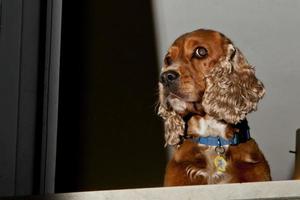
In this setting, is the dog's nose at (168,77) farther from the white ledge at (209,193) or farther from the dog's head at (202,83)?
the white ledge at (209,193)

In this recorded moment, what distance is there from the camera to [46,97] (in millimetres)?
1140

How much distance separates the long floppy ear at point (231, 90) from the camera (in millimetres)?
1173

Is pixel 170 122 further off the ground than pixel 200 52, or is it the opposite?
pixel 200 52

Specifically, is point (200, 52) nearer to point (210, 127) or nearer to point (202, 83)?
point (202, 83)

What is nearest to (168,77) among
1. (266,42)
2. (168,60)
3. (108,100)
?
(168,60)

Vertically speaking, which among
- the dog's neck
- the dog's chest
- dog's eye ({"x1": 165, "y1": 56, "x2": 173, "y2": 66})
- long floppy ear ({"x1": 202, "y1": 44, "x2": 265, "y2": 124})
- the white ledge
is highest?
dog's eye ({"x1": 165, "y1": 56, "x2": 173, "y2": 66})

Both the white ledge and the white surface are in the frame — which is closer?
the white ledge

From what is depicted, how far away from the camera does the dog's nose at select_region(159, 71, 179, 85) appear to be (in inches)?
46.0

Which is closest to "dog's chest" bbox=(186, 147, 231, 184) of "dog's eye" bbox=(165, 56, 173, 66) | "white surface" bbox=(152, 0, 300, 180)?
"white surface" bbox=(152, 0, 300, 180)

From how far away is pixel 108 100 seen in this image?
1184 millimetres

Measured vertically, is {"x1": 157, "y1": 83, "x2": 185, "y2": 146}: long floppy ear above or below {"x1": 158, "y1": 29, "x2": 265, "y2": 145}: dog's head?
below

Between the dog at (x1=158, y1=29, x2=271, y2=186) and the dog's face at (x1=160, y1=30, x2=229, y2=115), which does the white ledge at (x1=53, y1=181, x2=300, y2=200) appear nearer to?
the dog at (x1=158, y1=29, x2=271, y2=186)

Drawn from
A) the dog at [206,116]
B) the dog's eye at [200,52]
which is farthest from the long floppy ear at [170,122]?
the dog's eye at [200,52]

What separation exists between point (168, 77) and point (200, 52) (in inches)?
3.8
